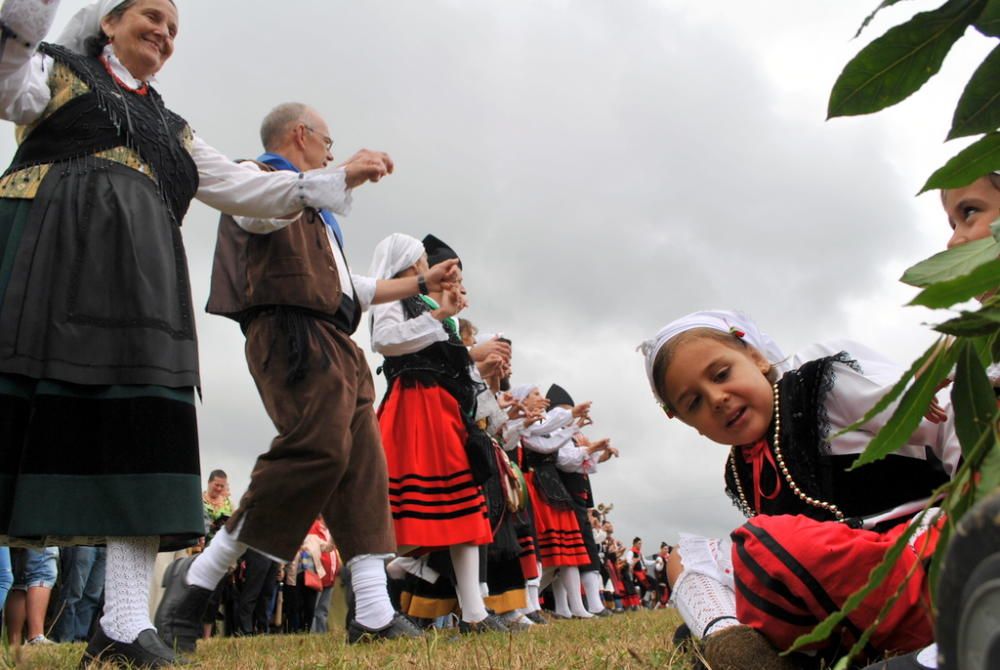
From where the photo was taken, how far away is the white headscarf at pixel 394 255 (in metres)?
4.78

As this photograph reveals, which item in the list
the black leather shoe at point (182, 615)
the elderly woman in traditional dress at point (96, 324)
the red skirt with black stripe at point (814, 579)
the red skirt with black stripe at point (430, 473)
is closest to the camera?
the red skirt with black stripe at point (814, 579)

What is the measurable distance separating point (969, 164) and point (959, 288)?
0.63 feet

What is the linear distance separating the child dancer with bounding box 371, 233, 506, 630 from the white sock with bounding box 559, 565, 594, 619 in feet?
12.2

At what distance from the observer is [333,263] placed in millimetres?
3525

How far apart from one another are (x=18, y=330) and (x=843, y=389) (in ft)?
6.52

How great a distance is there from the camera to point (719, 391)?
206cm

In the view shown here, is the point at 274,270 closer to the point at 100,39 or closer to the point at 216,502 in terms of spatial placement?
the point at 100,39

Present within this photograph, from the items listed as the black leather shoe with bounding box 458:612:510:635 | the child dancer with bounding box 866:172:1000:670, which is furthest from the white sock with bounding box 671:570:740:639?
the black leather shoe with bounding box 458:612:510:635

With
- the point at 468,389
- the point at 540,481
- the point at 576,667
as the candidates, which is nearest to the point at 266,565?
the point at 540,481

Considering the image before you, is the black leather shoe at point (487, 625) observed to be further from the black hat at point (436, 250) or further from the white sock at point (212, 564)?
the black hat at point (436, 250)

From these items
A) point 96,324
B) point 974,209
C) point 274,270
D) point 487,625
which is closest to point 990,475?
point 974,209

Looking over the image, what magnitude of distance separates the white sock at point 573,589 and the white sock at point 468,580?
13.1 feet

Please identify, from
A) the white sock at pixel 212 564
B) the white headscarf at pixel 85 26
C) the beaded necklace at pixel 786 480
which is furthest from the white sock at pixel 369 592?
the white headscarf at pixel 85 26

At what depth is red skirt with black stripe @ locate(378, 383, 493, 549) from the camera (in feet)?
14.5
